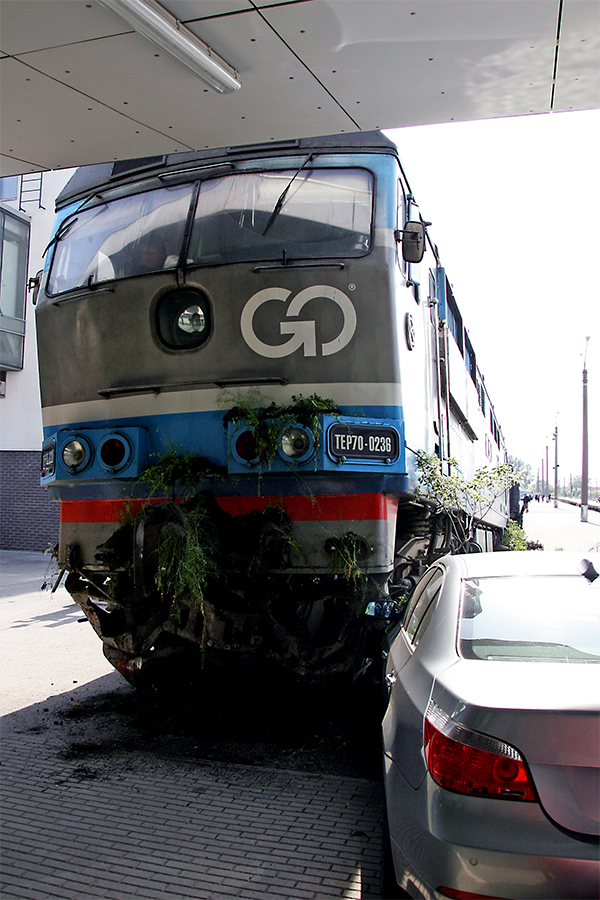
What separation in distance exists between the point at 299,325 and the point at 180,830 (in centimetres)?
323

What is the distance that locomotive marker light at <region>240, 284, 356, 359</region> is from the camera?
503 cm

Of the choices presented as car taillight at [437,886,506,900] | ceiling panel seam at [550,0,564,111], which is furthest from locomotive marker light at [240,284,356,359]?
car taillight at [437,886,506,900]

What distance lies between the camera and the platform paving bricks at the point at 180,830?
3453 millimetres

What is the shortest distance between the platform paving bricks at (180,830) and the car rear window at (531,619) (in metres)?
1.43

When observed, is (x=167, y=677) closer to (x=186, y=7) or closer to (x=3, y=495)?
(x=186, y=7)

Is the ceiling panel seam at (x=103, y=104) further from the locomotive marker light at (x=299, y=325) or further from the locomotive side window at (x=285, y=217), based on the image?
the locomotive marker light at (x=299, y=325)

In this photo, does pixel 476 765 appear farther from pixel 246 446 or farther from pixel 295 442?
pixel 246 446

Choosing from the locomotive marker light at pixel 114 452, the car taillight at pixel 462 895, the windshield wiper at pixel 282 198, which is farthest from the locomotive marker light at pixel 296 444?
the car taillight at pixel 462 895

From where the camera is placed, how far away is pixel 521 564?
3672 mm

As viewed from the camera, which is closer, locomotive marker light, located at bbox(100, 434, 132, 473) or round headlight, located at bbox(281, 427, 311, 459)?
round headlight, located at bbox(281, 427, 311, 459)

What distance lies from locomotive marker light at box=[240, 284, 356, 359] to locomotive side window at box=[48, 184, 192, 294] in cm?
79

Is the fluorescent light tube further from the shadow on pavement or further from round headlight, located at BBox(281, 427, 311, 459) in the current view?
the shadow on pavement

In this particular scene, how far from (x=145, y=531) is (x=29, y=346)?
1722cm

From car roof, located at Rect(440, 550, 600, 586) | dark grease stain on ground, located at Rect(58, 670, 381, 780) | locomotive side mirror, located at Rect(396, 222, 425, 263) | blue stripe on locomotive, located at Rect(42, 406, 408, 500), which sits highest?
locomotive side mirror, located at Rect(396, 222, 425, 263)
